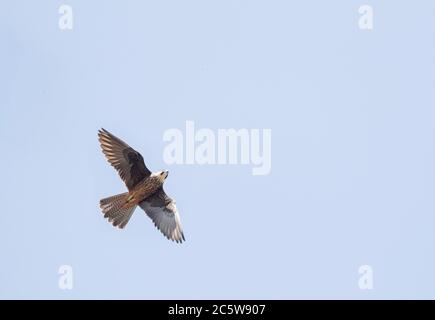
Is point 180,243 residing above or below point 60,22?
below

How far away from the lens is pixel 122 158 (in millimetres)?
16094

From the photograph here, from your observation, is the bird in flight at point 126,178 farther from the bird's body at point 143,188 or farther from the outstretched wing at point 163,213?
the outstretched wing at point 163,213

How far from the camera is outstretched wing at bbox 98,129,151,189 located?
52.7 ft

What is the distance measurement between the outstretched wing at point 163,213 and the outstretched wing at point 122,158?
0.48 metres

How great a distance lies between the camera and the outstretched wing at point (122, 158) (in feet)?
52.7

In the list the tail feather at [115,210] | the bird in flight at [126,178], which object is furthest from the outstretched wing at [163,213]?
the tail feather at [115,210]

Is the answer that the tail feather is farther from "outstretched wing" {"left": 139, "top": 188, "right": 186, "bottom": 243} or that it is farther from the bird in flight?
"outstretched wing" {"left": 139, "top": 188, "right": 186, "bottom": 243}

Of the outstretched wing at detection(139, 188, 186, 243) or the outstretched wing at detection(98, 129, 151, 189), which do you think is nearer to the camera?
the outstretched wing at detection(98, 129, 151, 189)

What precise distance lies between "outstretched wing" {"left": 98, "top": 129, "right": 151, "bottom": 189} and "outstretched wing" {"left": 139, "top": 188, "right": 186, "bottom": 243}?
1.59ft

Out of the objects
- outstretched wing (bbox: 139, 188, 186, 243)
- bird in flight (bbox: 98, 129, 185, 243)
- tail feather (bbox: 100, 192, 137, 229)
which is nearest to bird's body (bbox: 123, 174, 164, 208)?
bird in flight (bbox: 98, 129, 185, 243)
